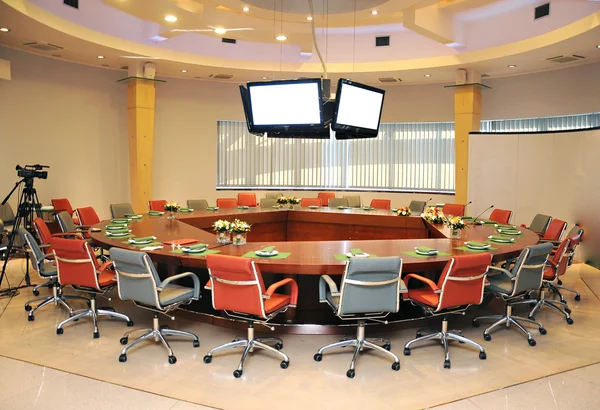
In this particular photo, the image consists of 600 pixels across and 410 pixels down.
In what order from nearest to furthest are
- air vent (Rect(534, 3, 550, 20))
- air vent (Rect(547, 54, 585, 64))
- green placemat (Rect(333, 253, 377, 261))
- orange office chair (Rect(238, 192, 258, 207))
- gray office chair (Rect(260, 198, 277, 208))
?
green placemat (Rect(333, 253, 377, 261)) → air vent (Rect(534, 3, 550, 20)) → air vent (Rect(547, 54, 585, 64)) → gray office chair (Rect(260, 198, 277, 208)) → orange office chair (Rect(238, 192, 258, 207))

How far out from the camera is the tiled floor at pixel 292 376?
3457 millimetres

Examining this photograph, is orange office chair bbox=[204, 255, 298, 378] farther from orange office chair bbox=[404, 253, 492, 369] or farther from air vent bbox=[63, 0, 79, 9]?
air vent bbox=[63, 0, 79, 9]

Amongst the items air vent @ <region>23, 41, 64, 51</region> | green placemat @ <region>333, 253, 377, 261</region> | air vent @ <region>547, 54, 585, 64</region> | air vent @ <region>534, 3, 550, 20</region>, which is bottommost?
green placemat @ <region>333, 253, 377, 261</region>

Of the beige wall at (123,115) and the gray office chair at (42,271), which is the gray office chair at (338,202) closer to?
the beige wall at (123,115)

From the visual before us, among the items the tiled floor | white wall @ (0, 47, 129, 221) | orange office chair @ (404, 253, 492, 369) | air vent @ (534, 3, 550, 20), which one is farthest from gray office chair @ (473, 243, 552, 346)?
white wall @ (0, 47, 129, 221)

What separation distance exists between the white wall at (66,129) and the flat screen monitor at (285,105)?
5.05 meters

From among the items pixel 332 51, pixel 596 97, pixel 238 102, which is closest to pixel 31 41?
pixel 238 102

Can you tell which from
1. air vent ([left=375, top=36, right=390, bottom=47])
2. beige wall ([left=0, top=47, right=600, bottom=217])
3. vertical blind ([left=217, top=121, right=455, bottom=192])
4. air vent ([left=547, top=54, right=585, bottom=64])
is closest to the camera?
air vent ([left=547, top=54, right=585, bottom=64])

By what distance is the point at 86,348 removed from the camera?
14.4 ft

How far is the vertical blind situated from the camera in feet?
38.5

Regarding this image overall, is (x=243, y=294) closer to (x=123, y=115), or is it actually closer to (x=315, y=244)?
(x=315, y=244)

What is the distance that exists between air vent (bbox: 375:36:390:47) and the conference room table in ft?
12.7

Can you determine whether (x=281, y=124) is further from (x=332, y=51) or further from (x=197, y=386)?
(x=332, y=51)

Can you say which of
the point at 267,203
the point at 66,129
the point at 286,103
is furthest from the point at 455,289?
the point at 66,129
